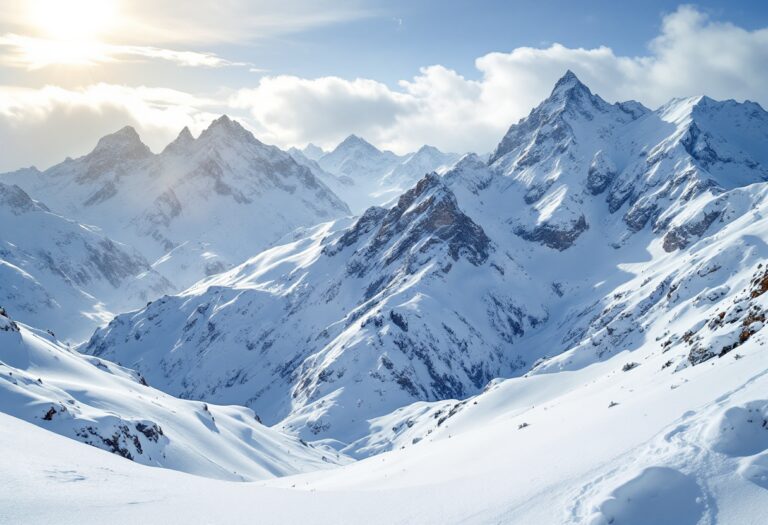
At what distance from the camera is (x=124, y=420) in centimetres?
5741

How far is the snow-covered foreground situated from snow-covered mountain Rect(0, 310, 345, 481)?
32.9 m

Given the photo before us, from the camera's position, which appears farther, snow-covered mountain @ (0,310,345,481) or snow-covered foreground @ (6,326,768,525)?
snow-covered mountain @ (0,310,345,481)

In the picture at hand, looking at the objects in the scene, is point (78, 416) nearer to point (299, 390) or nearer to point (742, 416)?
point (742, 416)

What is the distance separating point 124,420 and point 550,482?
2068 inches

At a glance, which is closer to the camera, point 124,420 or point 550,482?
point 550,482

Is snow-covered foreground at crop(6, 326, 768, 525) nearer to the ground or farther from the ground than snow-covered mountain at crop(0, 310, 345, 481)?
nearer to the ground

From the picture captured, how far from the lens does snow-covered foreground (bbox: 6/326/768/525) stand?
532 inches

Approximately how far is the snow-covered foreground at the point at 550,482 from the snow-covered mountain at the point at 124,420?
32.9 meters

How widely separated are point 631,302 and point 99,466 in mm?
171215

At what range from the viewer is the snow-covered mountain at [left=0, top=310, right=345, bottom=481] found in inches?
2052

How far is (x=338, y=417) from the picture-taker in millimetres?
159250

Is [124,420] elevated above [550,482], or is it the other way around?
[124,420]

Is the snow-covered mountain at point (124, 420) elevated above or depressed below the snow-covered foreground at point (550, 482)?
above

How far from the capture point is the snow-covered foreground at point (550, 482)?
13.5 metres
